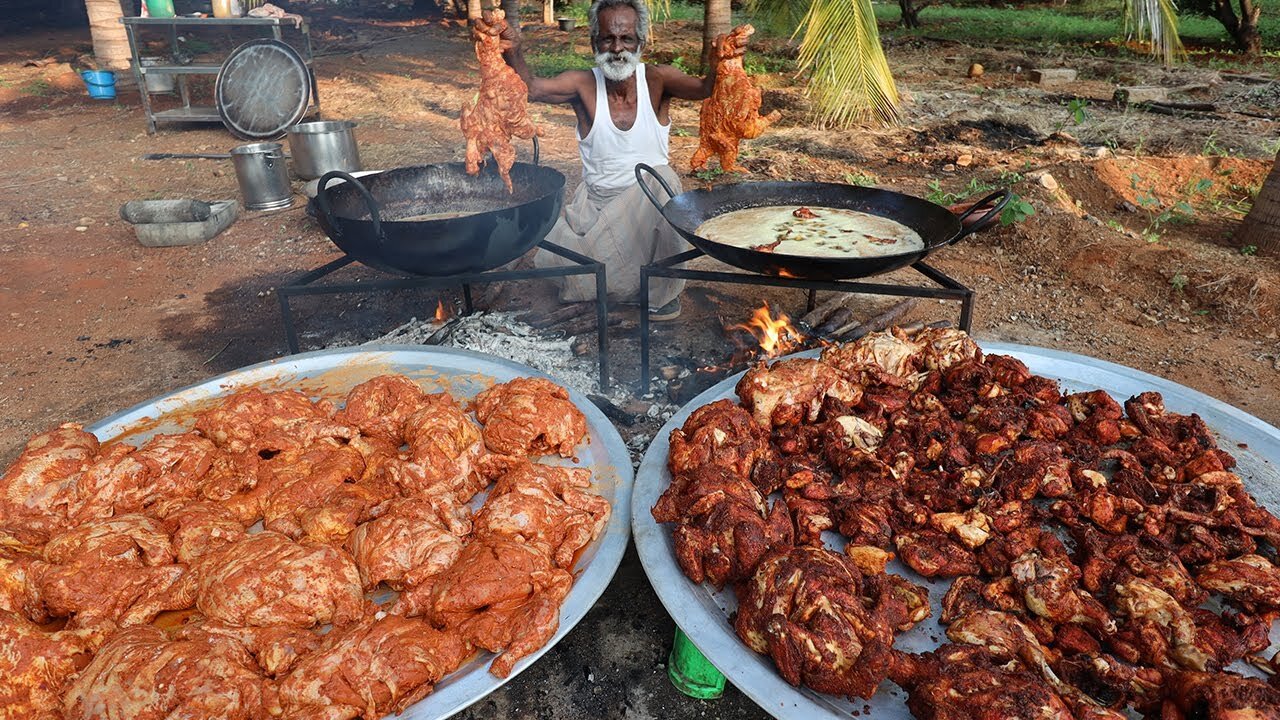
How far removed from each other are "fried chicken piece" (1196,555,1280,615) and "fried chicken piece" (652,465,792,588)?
142 centimetres

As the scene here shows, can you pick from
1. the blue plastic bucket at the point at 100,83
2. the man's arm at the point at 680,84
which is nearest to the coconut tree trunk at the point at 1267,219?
the man's arm at the point at 680,84

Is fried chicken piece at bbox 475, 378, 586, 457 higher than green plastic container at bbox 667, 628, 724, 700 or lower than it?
higher

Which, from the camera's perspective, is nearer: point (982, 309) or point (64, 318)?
point (982, 309)

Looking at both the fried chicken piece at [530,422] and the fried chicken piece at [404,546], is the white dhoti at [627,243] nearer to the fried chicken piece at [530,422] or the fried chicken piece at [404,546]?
the fried chicken piece at [530,422]

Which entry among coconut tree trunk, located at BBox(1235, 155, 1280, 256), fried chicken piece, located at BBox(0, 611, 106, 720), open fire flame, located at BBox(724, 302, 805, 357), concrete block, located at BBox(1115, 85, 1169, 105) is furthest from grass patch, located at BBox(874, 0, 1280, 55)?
fried chicken piece, located at BBox(0, 611, 106, 720)

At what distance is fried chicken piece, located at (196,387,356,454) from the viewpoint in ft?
10.4

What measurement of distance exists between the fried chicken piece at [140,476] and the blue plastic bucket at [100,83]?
15.3 m

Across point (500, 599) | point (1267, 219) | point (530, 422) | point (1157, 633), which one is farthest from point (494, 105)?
point (1267, 219)

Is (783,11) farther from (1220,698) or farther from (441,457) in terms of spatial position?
(1220,698)

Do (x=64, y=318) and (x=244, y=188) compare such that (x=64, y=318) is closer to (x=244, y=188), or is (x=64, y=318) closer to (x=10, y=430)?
(x=10, y=430)

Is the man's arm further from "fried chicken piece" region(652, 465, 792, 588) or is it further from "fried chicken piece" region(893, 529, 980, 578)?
"fried chicken piece" region(893, 529, 980, 578)

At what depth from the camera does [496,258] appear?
4.14 meters

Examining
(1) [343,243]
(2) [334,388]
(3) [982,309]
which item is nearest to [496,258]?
(1) [343,243]

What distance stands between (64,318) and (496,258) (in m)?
5.05
